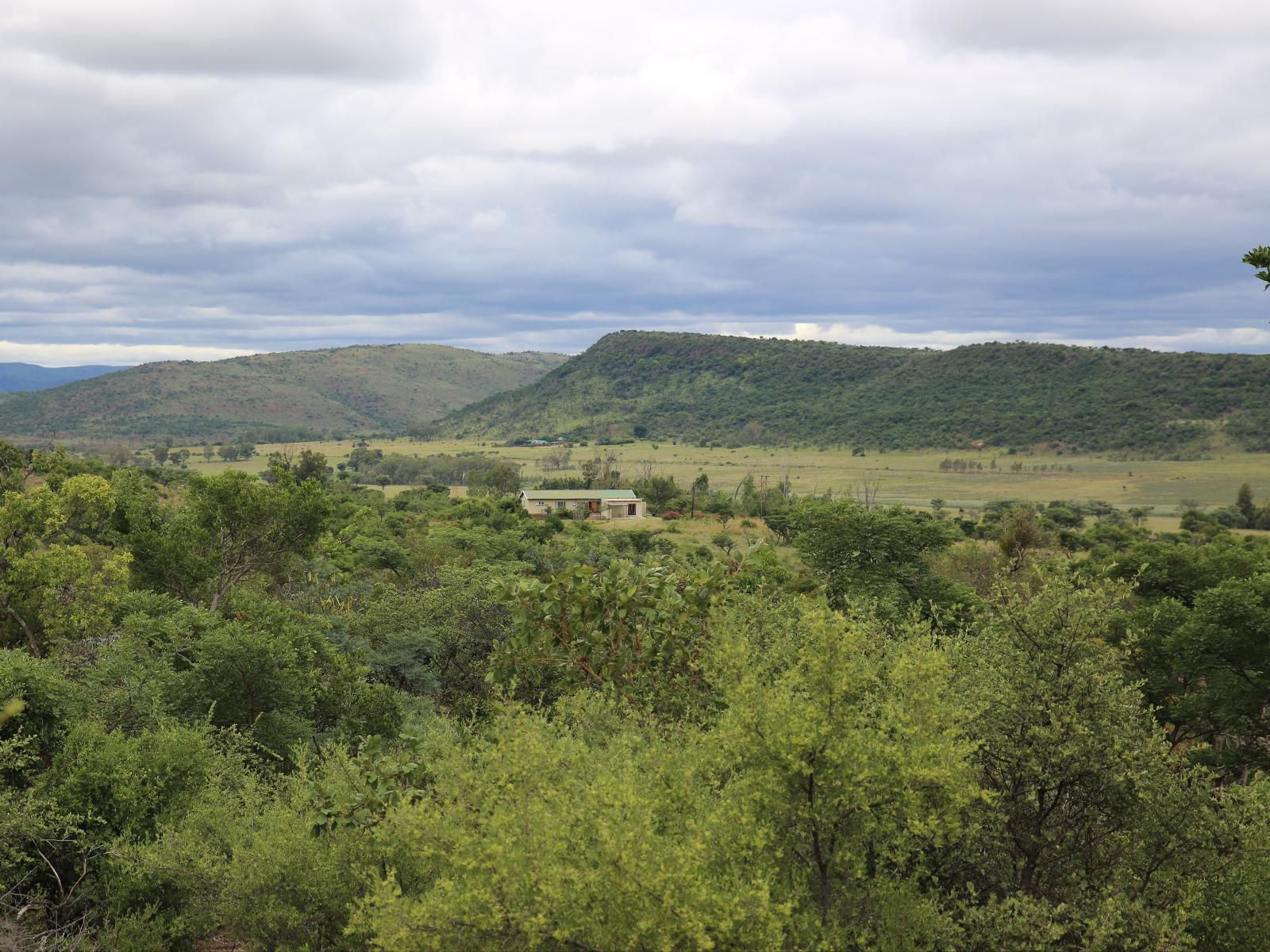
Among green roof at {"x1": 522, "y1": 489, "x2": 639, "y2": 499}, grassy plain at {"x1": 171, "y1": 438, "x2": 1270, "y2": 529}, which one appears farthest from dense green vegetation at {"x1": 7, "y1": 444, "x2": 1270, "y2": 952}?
grassy plain at {"x1": 171, "y1": 438, "x2": 1270, "y2": 529}

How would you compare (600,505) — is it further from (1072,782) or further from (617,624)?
(1072,782)

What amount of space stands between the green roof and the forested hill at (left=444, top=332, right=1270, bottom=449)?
70826 millimetres

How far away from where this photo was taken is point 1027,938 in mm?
7871

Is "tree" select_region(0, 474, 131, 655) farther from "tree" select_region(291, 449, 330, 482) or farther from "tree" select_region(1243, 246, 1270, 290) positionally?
"tree" select_region(291, 449, 330, 482)

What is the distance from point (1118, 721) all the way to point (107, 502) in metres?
21.8

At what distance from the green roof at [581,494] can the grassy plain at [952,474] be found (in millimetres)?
22481

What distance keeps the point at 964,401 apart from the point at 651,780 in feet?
500

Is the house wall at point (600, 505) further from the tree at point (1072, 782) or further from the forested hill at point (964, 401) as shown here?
the forested hill at point (964, 401)

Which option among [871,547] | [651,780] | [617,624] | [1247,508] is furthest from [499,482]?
[651,780]

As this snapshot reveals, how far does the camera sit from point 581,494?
273 feet

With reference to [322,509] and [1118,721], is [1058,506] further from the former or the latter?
[1118,721]

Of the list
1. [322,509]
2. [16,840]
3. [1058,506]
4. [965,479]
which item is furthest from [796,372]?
[16,840]

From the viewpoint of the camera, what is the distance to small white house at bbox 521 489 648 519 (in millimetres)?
78875

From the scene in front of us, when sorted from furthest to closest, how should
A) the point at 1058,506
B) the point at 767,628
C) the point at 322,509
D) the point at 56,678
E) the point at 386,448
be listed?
the point at 386,448
the point at 1058,506
the point at 322,509
the point at 56,678
the point at 767,628
